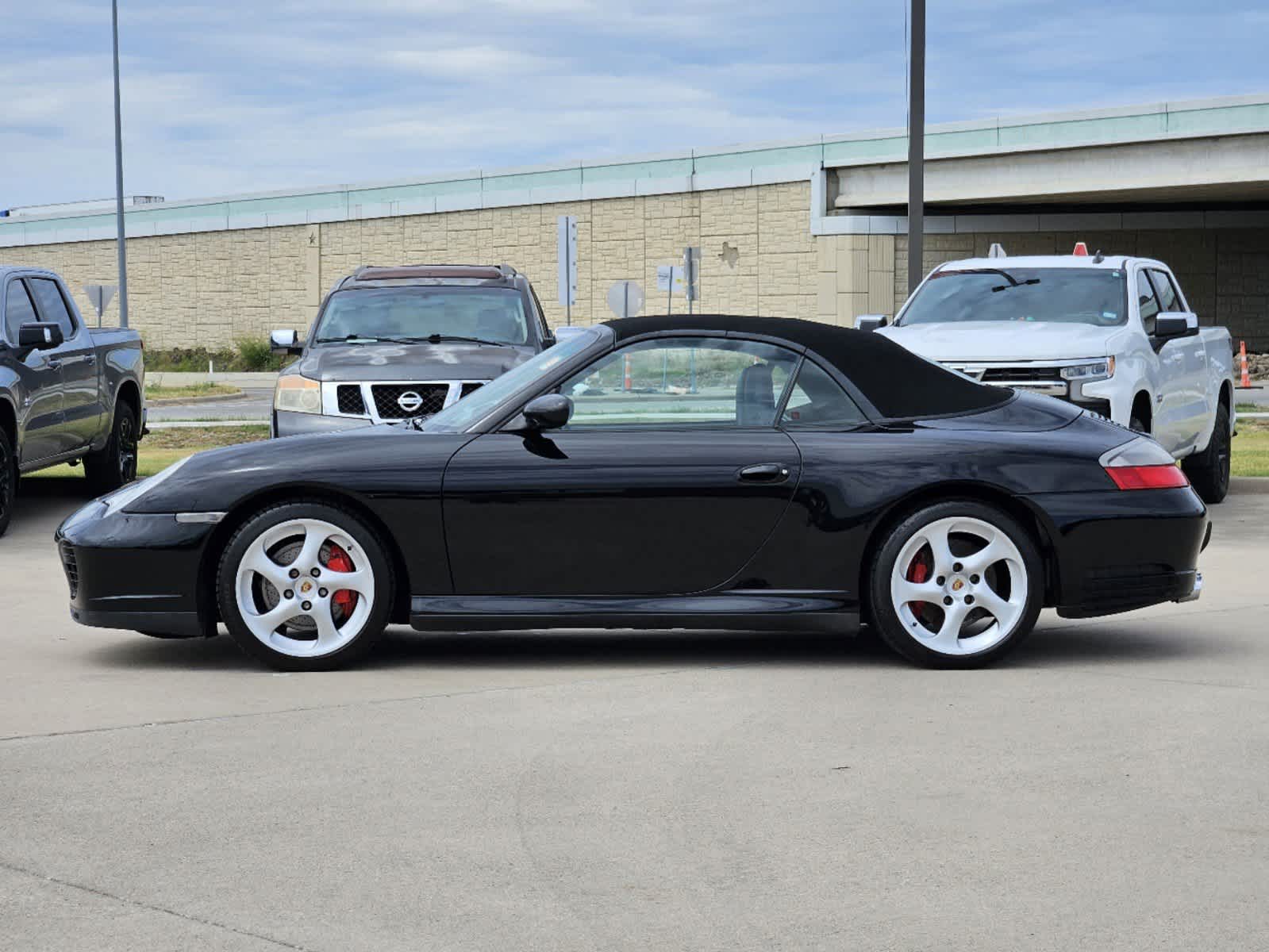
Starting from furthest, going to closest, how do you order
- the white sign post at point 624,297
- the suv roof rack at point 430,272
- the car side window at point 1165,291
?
the white sign post at point 624,297, the suv roof rack at point 430,272, the car side window at point 1165,291

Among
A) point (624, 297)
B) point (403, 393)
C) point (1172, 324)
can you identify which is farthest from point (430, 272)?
point (624, 297)

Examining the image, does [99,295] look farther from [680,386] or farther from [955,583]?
[955,583]

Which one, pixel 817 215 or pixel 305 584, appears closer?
pixel 305 584

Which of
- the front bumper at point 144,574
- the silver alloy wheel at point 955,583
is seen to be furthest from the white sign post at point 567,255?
the silver alloy wheel at point 955,583

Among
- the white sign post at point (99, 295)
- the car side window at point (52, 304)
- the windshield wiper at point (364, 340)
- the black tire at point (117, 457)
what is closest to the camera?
the windshield wiper at point (364, 340)

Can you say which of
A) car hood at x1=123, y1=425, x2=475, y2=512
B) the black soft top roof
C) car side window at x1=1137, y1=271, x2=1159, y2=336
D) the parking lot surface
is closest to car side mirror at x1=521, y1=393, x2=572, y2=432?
car hood at x1=123, y1=425, x2=475, y2=512

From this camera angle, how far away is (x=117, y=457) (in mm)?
16047

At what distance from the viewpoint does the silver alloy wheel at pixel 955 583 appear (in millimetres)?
7465

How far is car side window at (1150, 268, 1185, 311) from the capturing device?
594 inches

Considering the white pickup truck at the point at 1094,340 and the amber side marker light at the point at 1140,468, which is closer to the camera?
the amber side marker light at the point at 1140,468

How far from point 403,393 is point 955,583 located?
20.5 feet

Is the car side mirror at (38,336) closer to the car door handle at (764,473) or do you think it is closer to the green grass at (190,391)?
the car door handle at (764,473)

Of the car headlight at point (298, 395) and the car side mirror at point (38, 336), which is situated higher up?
the car side mirror at point (38, 336)

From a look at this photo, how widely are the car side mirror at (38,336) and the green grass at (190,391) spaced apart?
24.9 m
